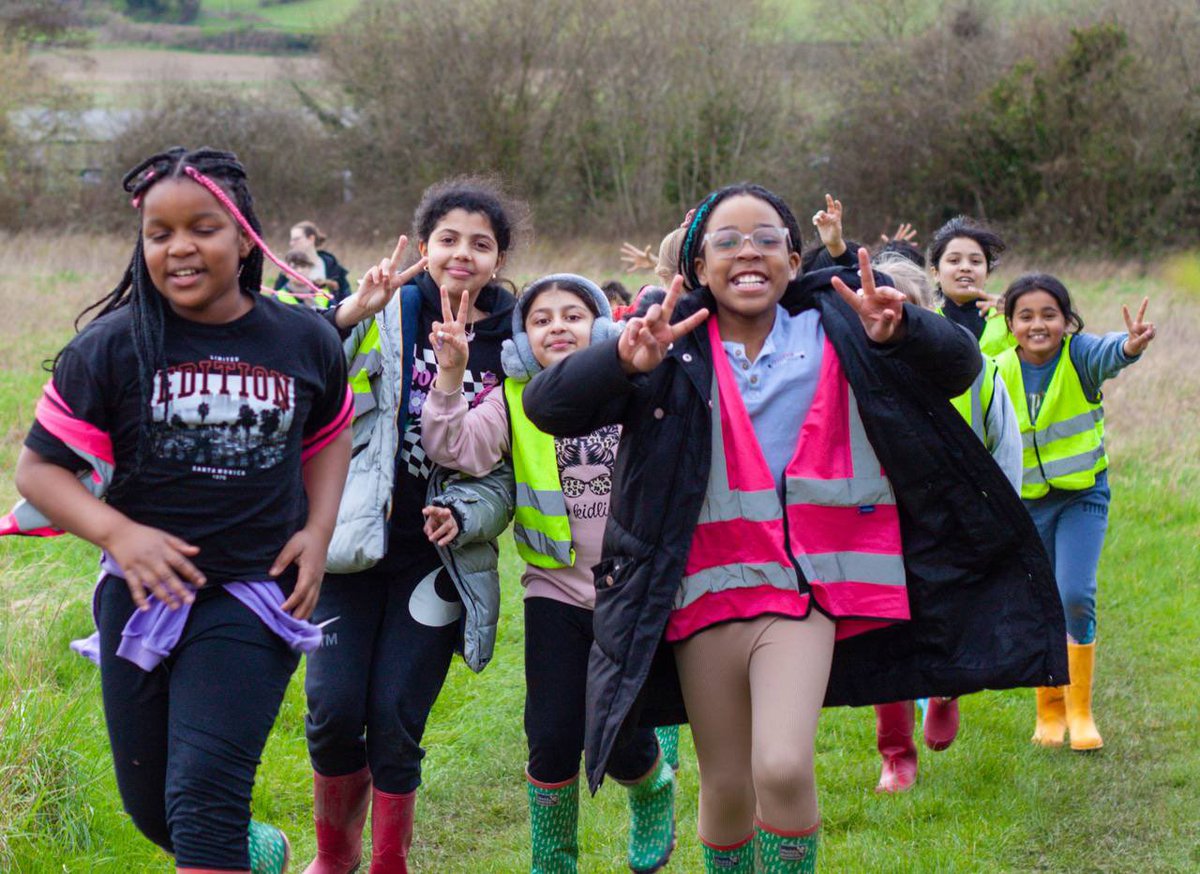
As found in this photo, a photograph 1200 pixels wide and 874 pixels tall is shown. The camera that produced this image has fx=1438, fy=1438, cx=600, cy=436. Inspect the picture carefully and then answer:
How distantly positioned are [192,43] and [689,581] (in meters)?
49.2

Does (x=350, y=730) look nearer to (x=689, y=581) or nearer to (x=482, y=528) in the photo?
(x=482, y=528)

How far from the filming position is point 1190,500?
33.5 ft

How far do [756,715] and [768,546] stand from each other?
1.42 ft

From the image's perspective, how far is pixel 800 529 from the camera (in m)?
3.74

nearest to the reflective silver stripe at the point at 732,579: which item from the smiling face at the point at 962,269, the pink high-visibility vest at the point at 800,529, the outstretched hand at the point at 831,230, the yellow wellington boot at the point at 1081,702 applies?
the pink high-visibility vest at the point at 800,529


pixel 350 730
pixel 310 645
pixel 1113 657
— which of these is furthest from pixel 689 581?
pixel 1113 657

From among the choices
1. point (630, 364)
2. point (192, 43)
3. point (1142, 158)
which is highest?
point (192, 43)

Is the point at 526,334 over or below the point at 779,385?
over

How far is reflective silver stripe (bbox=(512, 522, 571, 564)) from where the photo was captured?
171 inches

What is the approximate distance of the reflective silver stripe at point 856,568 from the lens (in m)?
3.75

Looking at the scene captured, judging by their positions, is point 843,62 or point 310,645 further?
point 843,62

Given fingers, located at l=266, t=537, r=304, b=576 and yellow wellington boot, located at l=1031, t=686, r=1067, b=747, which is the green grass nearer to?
yellow wellington boot, located at l=1031, t=686, r=1067, b=747

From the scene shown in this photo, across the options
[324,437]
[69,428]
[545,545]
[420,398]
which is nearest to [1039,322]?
[545,545]

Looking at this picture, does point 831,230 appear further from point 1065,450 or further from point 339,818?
point 339,818
